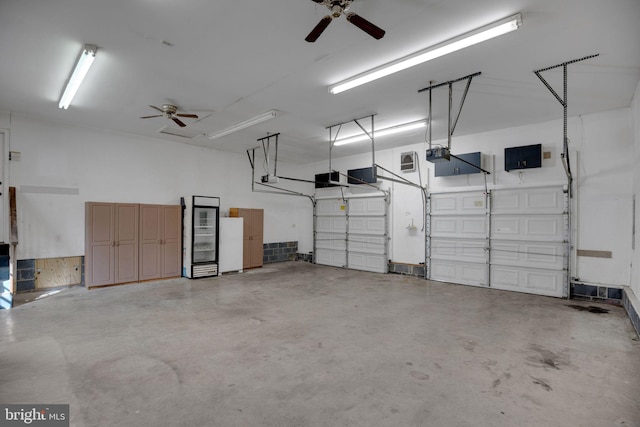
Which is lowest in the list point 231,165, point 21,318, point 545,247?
point 21,318

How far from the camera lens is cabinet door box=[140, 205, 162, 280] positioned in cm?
686

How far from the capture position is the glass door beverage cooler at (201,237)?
24.0ft

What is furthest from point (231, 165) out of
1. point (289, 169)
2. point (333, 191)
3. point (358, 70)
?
point (358, 70)

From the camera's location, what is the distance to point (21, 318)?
4.41 metres

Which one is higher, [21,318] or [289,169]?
[289,169]

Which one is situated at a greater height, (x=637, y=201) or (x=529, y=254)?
(x=637, y=201)

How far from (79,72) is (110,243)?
372 centimetres

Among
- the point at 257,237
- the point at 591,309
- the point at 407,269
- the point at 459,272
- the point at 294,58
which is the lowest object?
the point at 591,309

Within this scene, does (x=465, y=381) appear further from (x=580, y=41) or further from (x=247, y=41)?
(x=247, y=41)

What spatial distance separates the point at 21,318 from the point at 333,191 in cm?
759

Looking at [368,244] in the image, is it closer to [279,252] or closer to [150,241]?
[279,252]

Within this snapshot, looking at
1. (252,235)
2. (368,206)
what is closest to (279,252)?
(252,235)

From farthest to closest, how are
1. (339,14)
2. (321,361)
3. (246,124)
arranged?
(246,124)
(321,361)
(339,14)

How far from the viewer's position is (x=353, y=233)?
9.09 m
